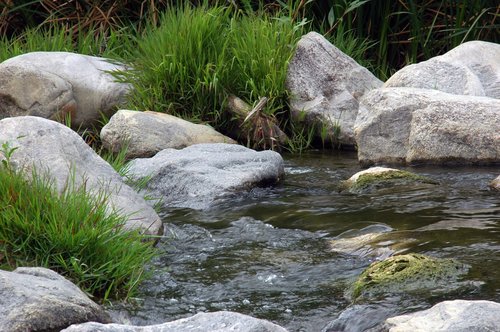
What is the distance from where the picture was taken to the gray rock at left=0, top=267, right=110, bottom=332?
3078 mm

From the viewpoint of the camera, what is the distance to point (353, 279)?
409 centimetres

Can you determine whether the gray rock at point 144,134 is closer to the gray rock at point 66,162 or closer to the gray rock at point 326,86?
the gray rock at point 326,86

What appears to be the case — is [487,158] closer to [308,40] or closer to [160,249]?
[308,40]

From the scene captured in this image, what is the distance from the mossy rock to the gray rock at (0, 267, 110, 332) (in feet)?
3.82

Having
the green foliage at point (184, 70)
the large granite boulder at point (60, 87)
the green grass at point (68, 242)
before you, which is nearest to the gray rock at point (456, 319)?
the green grass at point (68, 242)

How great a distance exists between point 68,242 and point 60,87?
4.07m

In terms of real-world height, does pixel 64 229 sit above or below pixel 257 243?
above

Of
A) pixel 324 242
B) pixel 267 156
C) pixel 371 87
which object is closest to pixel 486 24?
pixel 371 87

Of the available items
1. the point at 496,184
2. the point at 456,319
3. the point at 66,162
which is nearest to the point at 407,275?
the point at 456,319

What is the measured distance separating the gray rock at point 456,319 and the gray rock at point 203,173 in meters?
2.72

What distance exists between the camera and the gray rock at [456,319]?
112 inches

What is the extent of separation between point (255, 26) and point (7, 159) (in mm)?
4098

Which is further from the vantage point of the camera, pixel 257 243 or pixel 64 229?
pixel 257 243

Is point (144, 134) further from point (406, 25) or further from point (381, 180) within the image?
point (406, 25)
